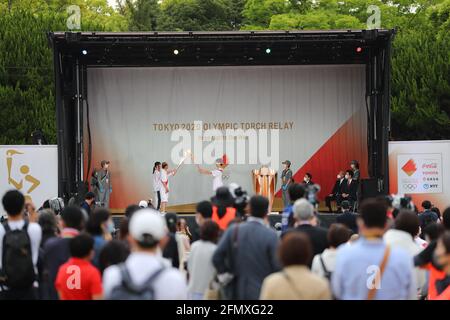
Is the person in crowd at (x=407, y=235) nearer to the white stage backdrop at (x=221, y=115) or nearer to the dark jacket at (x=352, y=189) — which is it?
the dark jacket at (x=352, y=189)

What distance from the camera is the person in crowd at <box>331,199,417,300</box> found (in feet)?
17.6

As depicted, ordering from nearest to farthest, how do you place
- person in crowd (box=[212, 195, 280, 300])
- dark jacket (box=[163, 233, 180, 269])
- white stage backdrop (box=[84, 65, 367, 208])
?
person in crowd (box=[212, 195, 280, 300]), dark jacket (box=[163, 233, 180, 269]), white stage backdrop (box=[84, 65, 367, 208])

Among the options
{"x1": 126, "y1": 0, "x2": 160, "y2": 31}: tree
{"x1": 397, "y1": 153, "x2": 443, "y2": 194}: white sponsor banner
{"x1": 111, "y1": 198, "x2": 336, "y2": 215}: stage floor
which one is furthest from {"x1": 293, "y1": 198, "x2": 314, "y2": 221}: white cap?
{"x1": 126, "y1": 0, "x2": 160, "y2": 31}: tree

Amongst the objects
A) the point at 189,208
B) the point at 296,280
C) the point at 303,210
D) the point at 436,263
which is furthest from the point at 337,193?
the point at 296,280

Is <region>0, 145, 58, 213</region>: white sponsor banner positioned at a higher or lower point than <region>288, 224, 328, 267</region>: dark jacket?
higher

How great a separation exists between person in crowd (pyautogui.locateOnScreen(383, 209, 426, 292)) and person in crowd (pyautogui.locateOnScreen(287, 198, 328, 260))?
0.58 metres

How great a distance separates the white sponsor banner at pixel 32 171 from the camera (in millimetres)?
18656

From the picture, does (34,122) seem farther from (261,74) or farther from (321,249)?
(321,249)

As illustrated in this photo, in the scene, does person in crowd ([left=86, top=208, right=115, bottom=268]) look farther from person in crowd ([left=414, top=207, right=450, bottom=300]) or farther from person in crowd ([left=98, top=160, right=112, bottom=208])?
person in crowd ([left=98, top=160, right=112, bottom=208])

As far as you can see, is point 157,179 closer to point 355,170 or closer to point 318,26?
point 355,170

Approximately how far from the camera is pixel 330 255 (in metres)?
7.04

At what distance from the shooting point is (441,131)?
95.3 ft

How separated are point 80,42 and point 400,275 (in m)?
13.8
